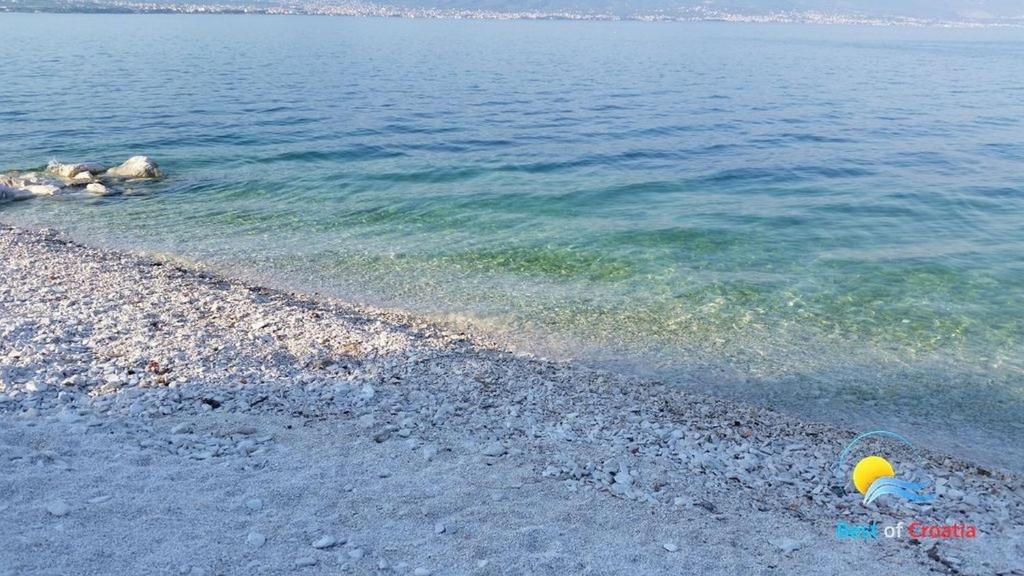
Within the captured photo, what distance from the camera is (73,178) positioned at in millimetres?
27672

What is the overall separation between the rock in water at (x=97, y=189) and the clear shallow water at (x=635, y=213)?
3.55ft

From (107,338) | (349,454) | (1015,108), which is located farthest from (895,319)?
(1015,108)

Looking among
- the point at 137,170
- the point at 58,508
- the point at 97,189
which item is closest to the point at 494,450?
the point at 58,508

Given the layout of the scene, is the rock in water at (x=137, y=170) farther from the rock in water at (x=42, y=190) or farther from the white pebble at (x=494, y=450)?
the white pebble at (x=494, y=450)

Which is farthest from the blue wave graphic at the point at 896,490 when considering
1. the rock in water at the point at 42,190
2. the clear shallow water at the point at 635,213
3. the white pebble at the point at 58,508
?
the rock in water at the point at 42,190

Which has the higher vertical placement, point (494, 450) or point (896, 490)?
point (494, 450)

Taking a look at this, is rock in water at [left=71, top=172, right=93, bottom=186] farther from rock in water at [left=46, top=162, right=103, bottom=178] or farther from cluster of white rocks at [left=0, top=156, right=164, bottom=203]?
rock in water at [left=46, top=162, right=103, bottom=178]

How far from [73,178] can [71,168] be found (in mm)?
677

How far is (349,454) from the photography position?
9.30 m

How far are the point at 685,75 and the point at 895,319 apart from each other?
5688 cm

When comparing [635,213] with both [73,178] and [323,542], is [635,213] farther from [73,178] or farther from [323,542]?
[73,178]

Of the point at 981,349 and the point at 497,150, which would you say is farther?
the point at 497,150

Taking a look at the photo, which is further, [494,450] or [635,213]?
[635,213]

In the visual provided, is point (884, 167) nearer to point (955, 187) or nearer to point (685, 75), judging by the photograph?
point (955, 187)
